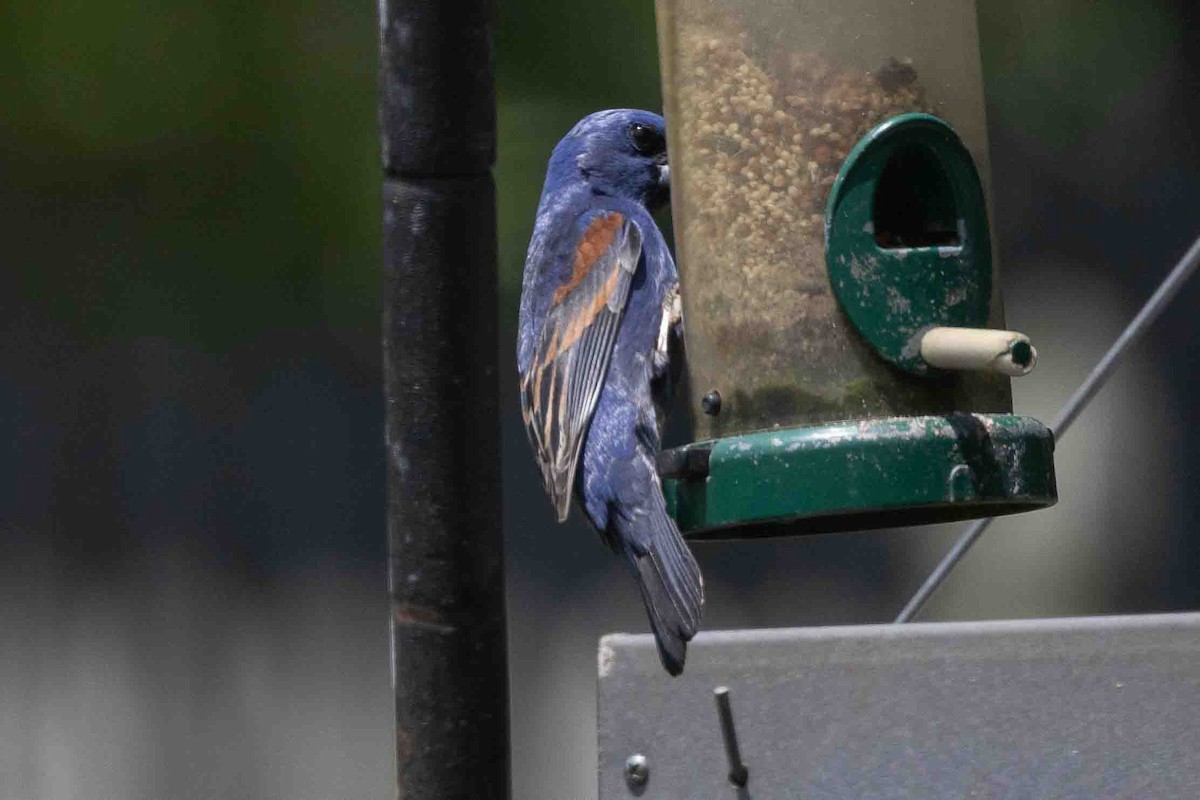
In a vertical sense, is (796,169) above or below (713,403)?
above

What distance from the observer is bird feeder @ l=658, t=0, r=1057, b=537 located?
3.16 m

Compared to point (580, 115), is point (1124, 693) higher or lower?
lower

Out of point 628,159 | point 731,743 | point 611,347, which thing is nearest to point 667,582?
point 731,743

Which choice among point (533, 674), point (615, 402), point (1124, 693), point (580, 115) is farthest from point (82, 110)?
point (1124, 693)

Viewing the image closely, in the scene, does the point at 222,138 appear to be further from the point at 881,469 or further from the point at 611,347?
the point at 881,469

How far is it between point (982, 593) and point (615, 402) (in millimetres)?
2073

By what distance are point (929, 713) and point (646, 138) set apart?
5.67 feet

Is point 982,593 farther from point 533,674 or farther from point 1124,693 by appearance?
point 1124,693

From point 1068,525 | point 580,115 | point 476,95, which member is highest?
point 580,115

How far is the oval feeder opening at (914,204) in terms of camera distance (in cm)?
332

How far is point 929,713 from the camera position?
3.12m

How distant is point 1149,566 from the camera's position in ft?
19.0

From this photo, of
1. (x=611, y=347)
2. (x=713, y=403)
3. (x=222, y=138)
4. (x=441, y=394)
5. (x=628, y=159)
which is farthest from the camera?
(x=222, y=138)

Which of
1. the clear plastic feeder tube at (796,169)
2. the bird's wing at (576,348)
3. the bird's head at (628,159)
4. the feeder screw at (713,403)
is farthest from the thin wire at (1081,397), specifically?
the bird's head at (628,159)
